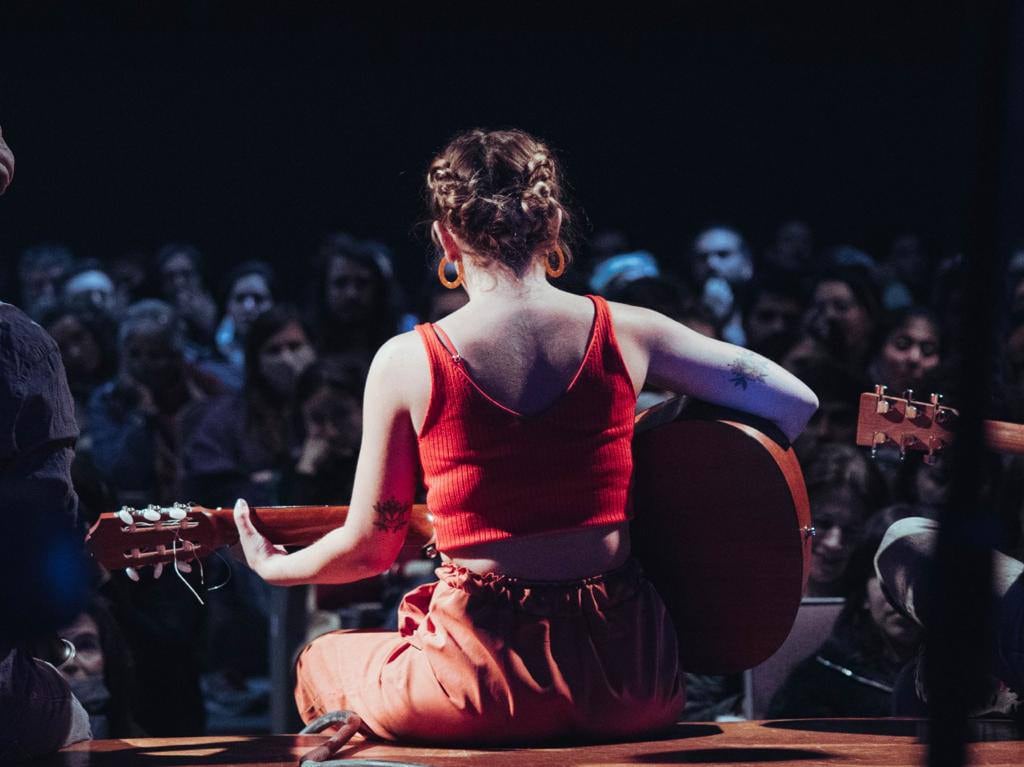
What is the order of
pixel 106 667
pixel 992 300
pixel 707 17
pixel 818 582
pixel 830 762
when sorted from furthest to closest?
pixel 707 17 → pixel 818 582 → pixel 106 667 → pixel 830 762 → pixel 992 300

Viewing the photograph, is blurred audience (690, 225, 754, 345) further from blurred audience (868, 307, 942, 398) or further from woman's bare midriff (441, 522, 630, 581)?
woman's bare midriff (441, 522, 630, 581)

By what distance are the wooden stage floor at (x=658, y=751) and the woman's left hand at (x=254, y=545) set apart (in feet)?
1.16

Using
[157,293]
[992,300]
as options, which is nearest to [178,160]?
[157,293]

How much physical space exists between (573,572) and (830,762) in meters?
0.57

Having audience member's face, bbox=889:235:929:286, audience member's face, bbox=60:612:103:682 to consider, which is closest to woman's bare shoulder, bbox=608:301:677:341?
audience member's face, bbox=60:612:103:682

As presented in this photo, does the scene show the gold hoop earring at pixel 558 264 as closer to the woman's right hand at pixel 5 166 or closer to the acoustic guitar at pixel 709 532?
the acoustic guitar at pixel 709 532

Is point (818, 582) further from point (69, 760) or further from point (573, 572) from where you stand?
point (69, 760)

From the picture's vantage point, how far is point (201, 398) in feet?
18.8

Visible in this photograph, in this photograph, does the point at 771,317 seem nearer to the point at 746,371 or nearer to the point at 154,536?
the point at 746,371

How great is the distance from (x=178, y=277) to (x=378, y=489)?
19.3 ft

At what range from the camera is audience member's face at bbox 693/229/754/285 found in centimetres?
757

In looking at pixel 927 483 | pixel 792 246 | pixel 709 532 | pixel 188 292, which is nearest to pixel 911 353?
pixel 927 483

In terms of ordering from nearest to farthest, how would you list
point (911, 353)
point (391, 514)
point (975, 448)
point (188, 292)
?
point (975, 448)
point (391, 514)
point (911, 353)
point (188, 292)

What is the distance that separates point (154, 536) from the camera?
262cm
